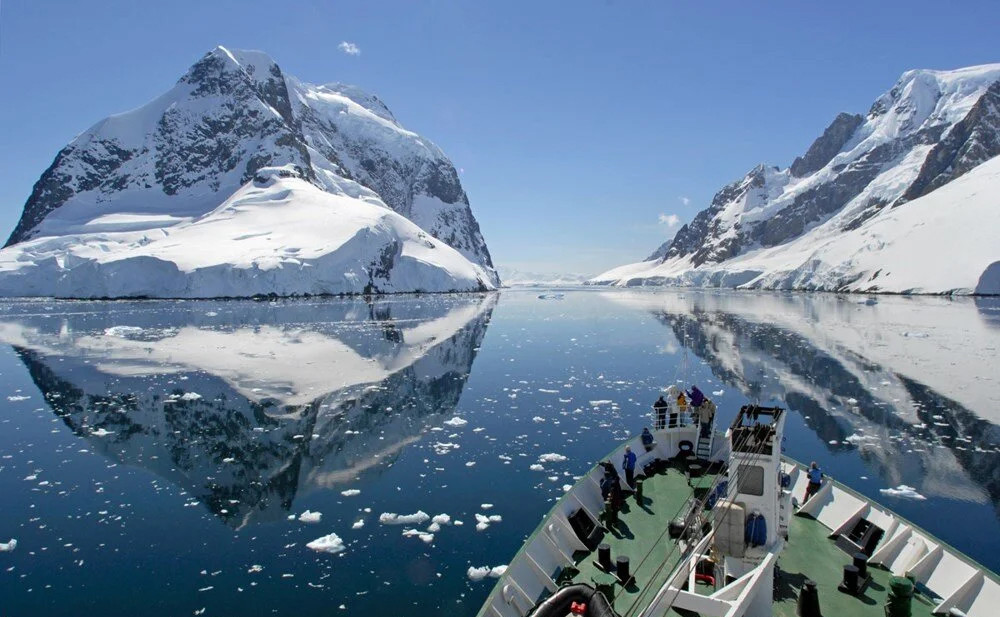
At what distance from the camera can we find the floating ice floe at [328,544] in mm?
13250

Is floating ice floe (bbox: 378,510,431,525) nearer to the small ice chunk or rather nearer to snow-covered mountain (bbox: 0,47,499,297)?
the small ice chunk

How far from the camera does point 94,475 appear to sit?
60.8 feet

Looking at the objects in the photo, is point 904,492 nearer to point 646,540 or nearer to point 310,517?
point 646,540

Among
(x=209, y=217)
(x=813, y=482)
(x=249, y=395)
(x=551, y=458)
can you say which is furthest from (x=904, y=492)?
(x=209, y=217)

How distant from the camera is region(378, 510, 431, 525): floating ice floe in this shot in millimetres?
14789

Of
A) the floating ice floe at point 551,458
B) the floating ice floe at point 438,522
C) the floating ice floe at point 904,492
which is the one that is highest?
the floating ice floe at point 904,492

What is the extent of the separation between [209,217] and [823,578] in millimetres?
157288

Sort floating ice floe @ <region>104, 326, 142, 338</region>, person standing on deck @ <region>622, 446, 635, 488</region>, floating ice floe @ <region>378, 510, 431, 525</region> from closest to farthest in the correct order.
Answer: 1. floating ice floe @ <region>378, 510, 431, 525</region>
2. person standing on deck @ <region>622, 446, 635, 488</region>
3. floating ice floe @ <region>104, 326, 142, 338</region>

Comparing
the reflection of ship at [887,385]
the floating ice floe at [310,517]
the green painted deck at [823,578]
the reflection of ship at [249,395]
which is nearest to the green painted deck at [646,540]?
the green painted deck at [823,578]

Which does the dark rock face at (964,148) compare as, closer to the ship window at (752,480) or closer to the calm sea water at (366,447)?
the calm sea water at (366,447)

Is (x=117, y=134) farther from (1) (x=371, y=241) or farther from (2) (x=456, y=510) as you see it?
(2) (x=456, y=510)

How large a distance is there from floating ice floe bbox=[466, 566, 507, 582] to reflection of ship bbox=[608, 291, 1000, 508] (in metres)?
14.2

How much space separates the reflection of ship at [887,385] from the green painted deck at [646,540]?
8189 mm

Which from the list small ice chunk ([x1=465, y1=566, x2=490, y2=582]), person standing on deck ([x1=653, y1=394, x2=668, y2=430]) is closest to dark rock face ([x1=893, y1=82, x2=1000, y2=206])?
person standing on deck ([x1=653, y1=394, x2=668, y2=430])
